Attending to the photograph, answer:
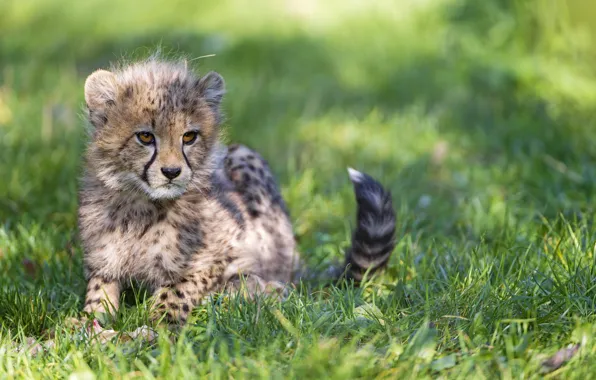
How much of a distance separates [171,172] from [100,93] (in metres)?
0.49

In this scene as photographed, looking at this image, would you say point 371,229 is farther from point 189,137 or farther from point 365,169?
point 365,169

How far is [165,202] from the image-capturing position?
137 inches

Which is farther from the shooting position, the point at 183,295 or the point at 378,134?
the point at 378,134

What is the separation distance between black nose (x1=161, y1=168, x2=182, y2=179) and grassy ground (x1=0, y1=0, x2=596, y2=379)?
0.54 meters

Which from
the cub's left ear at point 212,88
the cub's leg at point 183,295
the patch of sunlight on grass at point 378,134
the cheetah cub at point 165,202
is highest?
the cub's left ear at point 212,88

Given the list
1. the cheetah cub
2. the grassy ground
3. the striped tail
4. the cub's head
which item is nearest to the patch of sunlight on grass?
the grassy ground

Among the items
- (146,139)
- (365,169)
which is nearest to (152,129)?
(146,139)

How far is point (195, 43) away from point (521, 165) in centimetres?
363

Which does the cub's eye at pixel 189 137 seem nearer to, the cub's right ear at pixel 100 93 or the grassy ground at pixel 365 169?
the cub's right ear at pixel 100 93

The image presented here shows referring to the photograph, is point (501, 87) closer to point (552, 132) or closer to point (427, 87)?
point (427, 87)

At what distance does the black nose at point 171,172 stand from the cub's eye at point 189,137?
0.17m

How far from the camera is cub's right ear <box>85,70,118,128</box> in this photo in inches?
133

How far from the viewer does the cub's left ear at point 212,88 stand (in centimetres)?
353

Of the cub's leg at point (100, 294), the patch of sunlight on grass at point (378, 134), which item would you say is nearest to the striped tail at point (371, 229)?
the cub's leg at point (100, 294)
